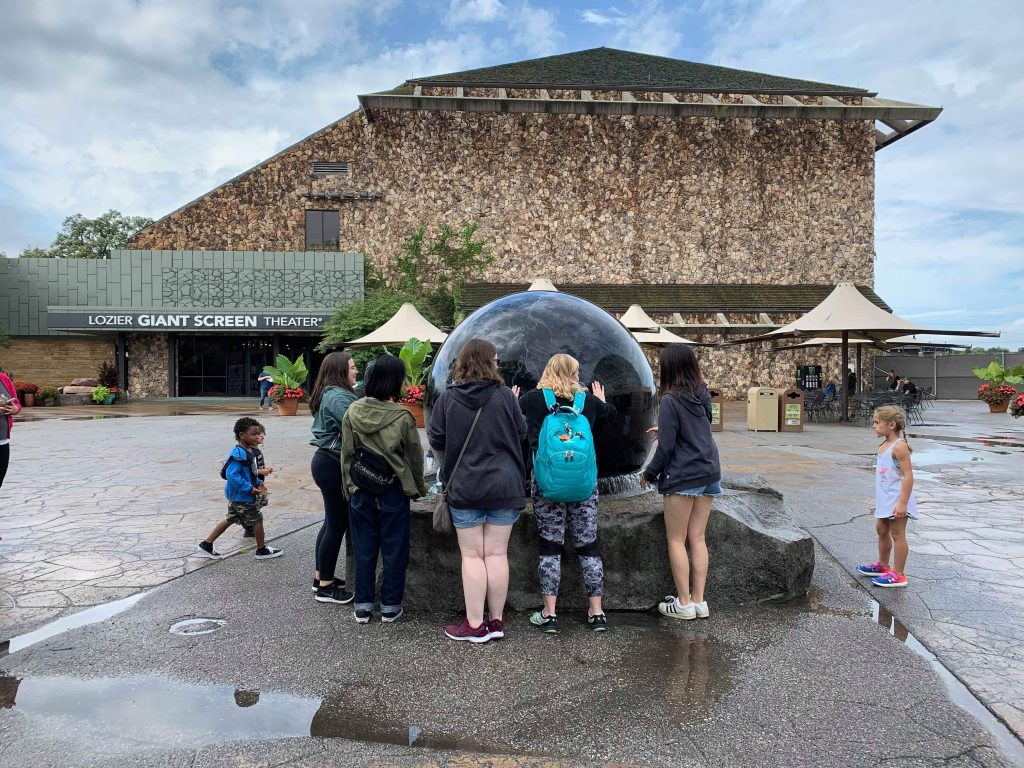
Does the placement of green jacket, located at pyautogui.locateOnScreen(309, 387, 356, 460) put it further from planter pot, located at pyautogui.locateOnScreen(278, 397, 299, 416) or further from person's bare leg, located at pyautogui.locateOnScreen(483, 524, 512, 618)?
planter pot, located at pyautogui.locateOnScreen(278, 397, 299, 416)

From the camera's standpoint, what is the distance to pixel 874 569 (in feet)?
16.6

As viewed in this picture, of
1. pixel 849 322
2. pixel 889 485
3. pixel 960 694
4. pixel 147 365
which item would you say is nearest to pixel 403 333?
pixel 849 322

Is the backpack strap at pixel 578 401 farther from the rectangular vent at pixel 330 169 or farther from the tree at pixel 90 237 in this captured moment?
the tree at pixel 90 237

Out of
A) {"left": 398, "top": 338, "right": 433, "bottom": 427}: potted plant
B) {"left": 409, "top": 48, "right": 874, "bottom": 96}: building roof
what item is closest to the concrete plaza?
{"left": 398, "top": 338, "right": 433, "bottom": 427}: potted plant

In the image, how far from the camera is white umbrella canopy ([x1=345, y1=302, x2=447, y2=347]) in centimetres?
1875

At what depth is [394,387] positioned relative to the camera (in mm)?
4270

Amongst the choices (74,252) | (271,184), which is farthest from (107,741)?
(74,252)

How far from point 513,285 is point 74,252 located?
35461 millimetres

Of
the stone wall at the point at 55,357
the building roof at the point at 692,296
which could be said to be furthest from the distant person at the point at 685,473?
the stone wall at the point at 55,357

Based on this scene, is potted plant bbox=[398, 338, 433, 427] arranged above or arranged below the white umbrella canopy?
below

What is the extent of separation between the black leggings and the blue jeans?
44cm

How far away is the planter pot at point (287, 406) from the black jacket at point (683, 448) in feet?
60.8

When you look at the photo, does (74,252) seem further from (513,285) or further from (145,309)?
(513,285)

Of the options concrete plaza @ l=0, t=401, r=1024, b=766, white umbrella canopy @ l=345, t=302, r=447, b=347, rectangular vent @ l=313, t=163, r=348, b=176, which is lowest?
concrete plaza @ l=0, t=401, r=1024, b=766
